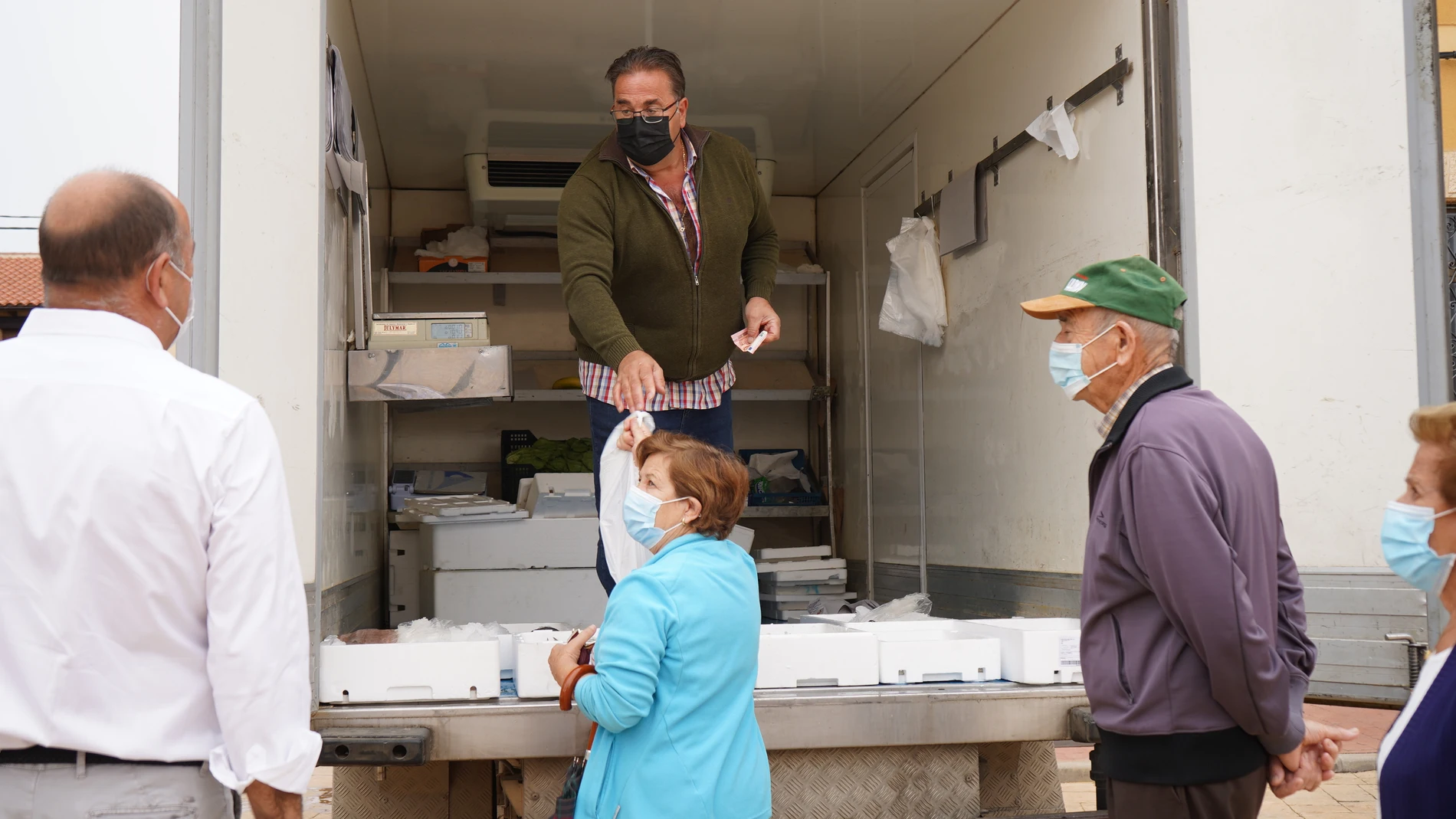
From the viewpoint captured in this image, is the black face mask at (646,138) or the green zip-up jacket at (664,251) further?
the green zip-up jacket at (664,251)

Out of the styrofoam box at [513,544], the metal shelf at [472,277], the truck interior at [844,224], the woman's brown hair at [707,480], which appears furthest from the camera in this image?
the metal shelf at [472,277]

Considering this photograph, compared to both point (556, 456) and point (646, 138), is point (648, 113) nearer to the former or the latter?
point (646, 138)

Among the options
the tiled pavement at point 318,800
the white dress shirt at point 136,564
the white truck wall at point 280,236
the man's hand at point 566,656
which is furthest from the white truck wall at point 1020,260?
the tiled pavement at point 318,800

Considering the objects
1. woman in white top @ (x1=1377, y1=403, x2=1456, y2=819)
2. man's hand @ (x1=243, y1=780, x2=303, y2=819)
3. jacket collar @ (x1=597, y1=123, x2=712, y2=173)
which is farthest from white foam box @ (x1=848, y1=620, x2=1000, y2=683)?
man's hand @ (x1=243, y1=780, x2=303, y2=819)

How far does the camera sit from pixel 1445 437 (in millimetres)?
1973

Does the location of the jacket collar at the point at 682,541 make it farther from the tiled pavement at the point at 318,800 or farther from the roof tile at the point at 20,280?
the tiled pavement at the point at 318,800

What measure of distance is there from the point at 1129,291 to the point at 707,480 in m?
0.89

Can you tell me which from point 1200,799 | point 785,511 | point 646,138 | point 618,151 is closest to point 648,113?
point 646,138

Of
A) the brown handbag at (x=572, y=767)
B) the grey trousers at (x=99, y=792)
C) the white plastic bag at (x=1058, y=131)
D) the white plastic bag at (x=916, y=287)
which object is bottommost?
the brown handbag at (x=572, y=767)

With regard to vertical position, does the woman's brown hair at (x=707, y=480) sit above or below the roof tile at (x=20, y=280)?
below

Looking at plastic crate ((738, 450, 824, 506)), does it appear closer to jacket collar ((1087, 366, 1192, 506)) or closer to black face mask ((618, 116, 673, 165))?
black face mask ((618, 116, 673, 165))

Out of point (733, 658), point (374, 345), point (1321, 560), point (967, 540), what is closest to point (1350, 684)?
point (1321, 560)

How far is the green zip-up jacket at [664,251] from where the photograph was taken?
3.61 m

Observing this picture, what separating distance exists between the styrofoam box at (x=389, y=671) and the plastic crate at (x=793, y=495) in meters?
3.83
